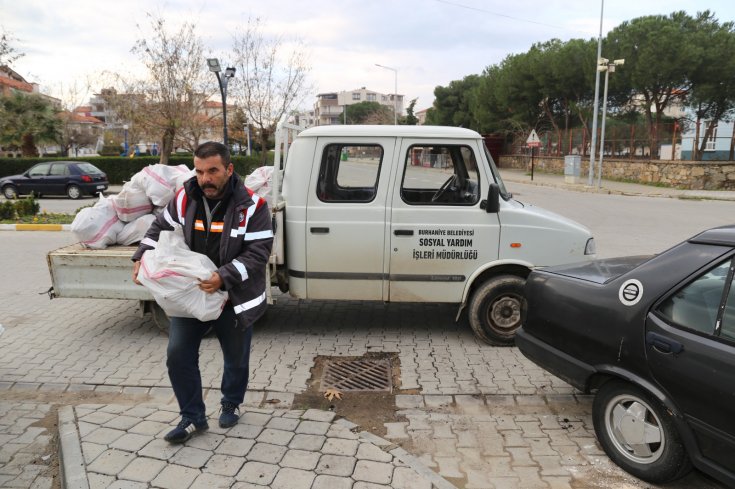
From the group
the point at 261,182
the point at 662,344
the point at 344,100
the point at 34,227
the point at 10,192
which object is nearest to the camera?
the point at 662,344

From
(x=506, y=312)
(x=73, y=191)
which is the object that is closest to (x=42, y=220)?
(x=73, y=191)

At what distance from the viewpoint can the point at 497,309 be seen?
16.9 ft

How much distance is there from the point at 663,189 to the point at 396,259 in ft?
72.0

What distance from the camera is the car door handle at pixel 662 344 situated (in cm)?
272

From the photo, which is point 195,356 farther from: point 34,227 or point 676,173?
point 676,173

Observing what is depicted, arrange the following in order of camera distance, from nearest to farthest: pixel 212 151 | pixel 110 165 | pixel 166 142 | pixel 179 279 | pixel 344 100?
pixel 179 279
pixel 212 151
pixel 166 142
pixel 110 165
pixel 344 100

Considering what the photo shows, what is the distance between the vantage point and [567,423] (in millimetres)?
3762

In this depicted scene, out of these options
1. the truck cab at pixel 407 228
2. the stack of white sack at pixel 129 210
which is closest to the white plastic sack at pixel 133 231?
the stack of white sack at pixel 129 210

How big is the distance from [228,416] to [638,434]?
250 centimetres

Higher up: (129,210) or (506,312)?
(129,210)

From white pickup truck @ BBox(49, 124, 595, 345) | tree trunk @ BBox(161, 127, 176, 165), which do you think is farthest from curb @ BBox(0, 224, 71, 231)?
tree trunk @ BBox(161, 127, 176, 165)

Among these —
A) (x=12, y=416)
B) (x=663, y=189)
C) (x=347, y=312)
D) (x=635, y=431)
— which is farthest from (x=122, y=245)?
(x=663, y=189)

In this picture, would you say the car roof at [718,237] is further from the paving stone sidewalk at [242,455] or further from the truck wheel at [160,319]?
the truck wheel at [160,319]

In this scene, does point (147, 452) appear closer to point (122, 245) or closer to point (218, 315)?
point (218, 315)
